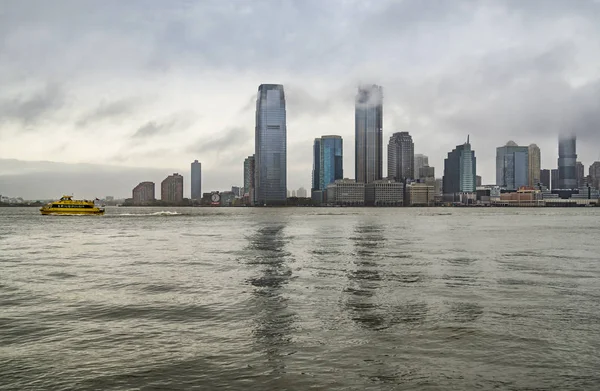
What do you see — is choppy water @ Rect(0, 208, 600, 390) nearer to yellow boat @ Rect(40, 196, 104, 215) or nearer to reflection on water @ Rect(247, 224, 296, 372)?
reflection on water @ Rect(247, 224, 296, 372)

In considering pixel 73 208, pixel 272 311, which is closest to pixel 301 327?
pixel 272 311

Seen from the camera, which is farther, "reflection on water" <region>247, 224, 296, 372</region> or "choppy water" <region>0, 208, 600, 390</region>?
"reflection on water" <region>247, 224, 296, 372</region>

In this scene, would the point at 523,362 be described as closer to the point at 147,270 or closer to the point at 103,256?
the point at 147,270

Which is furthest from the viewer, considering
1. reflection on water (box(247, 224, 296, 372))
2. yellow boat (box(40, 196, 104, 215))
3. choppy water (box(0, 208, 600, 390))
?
yellow boat (box(40, 196, 104, 215))

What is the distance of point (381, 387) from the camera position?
47.0ft

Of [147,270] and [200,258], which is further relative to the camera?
[200,258]

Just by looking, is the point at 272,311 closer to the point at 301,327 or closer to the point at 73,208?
the point at 301,327

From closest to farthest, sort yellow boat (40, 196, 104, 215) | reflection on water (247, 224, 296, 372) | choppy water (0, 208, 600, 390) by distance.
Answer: choppy water (0, 208, 600, 390) → reflection on water (247, 224, 296, 372) → yellow boat (40, 196, 104, 215)

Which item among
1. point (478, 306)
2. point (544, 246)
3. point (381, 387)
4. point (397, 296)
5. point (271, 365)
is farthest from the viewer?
point (544, 246)

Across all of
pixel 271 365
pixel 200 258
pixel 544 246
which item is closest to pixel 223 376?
pixel 271 365

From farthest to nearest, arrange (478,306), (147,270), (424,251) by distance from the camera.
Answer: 1. (424,251)
2. (147,270)
3. (478,306)

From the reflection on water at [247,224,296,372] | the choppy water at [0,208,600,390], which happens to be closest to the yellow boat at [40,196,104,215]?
the choppy water at [0,208,600,390]

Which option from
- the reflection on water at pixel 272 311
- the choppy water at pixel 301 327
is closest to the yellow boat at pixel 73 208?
the choppy water at pixel 301 327

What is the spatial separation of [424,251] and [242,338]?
4039 cm
